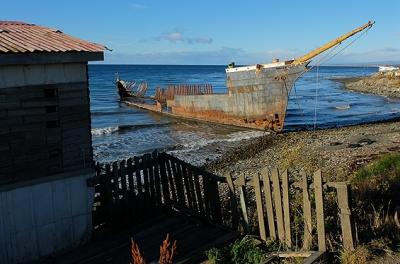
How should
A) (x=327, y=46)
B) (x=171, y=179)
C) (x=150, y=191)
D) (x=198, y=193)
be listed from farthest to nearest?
(x=327, y=46)
(x=171, y=179)
(x=150, y=191)
(x=198, y=193)

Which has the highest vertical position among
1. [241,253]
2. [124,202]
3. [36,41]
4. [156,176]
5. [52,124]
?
[36,41]

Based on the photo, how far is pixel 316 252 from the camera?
7.23 m

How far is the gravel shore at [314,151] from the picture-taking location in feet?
56.4

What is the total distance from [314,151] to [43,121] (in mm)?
15538

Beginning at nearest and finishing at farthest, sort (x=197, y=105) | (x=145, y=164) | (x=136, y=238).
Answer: (x=136, y=238)
(x=145, y=164)
(x=197, y=105)

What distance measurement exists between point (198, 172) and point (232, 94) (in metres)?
25.1

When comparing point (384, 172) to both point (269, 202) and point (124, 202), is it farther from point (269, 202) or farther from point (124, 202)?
point (124, 202)

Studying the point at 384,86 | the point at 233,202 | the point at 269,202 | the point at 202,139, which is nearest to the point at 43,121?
the point at 233,202

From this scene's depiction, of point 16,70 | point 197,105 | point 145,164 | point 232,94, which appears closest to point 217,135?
point 232,94

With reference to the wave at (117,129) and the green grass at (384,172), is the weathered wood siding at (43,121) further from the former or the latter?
the wave at (117,129)

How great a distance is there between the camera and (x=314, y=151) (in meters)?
21.5

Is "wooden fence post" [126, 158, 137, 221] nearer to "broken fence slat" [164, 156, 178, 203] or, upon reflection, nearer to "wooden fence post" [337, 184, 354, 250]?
"broken fence slat" [164, 156, 178, 203]

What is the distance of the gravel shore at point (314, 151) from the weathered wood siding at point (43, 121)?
25.1ft

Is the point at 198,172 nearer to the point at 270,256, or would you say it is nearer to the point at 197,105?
the point at 270,256
